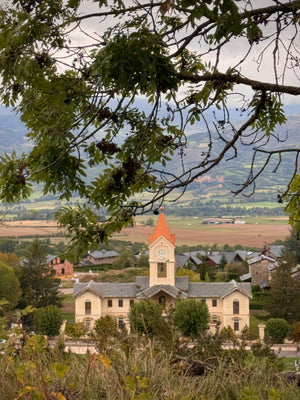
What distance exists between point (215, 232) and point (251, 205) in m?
52.2

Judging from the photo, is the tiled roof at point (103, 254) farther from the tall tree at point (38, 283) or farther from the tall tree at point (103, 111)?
the tall tree at point (103, 111)

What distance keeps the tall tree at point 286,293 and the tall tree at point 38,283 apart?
1486 cm

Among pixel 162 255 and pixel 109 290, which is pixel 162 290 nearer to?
pixel 162 255

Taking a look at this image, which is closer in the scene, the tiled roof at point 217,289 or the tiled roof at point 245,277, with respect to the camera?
the tiled roof at point 217,289

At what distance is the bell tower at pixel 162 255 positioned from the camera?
3922cm

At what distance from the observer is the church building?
3709 centimetres

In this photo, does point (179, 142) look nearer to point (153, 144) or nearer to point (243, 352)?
point (153, 144)

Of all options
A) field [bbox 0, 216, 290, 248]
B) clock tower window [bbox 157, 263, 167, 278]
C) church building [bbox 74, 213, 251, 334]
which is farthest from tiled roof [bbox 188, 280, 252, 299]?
field [bbox 0, 216, 290, 248]

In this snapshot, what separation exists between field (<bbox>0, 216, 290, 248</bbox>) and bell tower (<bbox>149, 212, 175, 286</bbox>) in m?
40.7

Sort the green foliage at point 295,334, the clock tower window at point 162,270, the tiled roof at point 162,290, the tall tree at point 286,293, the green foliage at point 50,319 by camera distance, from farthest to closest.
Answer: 1. the clock tower window at point 162,270
2. the tiled roof at point 162,290
3. the tall tree at point 286,293
4. the green foliage at point 50,319
5. the green foliage at point 295,334

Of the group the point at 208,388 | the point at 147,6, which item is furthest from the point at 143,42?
the point at 208,388

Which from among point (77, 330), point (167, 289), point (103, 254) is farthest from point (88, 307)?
point (103, 254)

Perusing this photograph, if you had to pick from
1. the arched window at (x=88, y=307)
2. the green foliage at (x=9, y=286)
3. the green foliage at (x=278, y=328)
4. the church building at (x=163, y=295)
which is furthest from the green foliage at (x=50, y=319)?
the green foliage at (x=278, y=328)

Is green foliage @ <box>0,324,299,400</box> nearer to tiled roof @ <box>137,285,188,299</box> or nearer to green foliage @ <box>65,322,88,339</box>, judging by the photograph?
green foliage @ <box>65,322,88,339</box>
